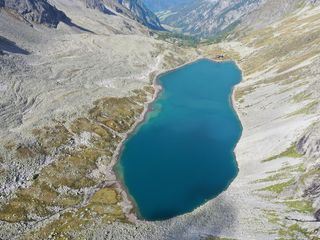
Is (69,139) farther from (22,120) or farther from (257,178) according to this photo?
(257,178)

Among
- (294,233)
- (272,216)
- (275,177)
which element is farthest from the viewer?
(275,177)

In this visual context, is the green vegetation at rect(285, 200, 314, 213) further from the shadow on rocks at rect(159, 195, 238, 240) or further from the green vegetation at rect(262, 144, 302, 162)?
the green vegetation at rect(262, 144, 302, 162)

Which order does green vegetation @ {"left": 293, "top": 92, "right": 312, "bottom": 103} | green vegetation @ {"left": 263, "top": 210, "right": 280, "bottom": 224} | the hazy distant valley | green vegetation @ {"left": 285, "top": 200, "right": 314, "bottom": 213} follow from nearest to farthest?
green vegetation @ {"left": 263, "top": 210, "right": 280, "bottom": 224} < the hazy distant valley < green vegetation @ {"left": 285, "top": 200, "right": 314, "bottom": 213} < green vegetation @ {"left": 293, "top": 92, "right": 312, "bottom": 103}

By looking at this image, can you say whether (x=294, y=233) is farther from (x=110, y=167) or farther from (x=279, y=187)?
(x=110, y=167)

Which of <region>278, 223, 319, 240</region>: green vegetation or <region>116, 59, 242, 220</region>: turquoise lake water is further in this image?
<region>116, 59, 242, 220</region>: turquoise lake water

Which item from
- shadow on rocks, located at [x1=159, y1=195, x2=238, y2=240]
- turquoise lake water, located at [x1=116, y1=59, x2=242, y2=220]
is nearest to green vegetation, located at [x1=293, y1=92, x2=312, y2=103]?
turquoise lake water, located at [x1=116, y1=59, x2=242, y2=220]

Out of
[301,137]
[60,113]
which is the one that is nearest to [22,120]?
[60,113]

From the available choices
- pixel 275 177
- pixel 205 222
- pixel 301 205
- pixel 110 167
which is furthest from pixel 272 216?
pixel 110 167

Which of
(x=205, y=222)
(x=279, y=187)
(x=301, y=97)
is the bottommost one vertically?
(x=205, y=222)
